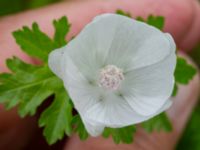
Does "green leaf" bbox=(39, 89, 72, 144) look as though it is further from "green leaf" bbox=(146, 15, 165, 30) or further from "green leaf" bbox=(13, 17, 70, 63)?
"green leaf" bbox=(146, 15, 165, 30)

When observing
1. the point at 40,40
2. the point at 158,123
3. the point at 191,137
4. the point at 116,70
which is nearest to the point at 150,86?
the point at 116,70

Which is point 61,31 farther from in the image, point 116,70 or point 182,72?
point 182,72

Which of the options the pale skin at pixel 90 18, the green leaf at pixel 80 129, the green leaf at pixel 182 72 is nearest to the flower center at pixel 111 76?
the green leaf at pixel 80 129

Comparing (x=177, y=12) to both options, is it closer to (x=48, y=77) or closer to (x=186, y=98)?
(x=186, y=98)

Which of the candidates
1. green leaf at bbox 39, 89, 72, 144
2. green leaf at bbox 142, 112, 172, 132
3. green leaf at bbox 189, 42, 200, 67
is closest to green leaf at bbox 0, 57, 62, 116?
green leaf at bbox 39, 89, 72, 144

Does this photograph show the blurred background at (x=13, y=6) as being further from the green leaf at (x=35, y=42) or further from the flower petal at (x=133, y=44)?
the flower petal at (x=133, y=44)

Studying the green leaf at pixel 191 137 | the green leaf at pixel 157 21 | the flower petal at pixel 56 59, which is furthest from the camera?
the green leaf at pixel 191 137

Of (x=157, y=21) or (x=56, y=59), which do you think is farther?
(x=157, y=21)
